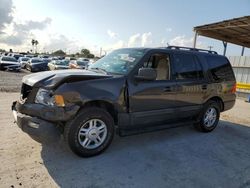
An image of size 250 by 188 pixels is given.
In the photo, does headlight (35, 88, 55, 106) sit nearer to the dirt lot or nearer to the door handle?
the dirt lot

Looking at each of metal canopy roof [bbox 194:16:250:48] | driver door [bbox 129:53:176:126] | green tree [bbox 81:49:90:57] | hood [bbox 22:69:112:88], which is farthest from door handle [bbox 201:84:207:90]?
green tree [bbox 81:49:90:57]

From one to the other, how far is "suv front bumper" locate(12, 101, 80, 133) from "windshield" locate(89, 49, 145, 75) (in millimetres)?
1231

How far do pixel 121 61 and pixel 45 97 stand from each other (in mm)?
1712

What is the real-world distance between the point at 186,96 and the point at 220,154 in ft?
4.57

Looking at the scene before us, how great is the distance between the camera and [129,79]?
4398mm

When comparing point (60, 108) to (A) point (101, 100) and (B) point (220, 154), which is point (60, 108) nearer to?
(A) point (101, 100)

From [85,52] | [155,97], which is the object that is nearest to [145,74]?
[155,97]

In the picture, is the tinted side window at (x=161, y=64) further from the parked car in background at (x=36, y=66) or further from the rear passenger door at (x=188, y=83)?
the parked car in background at (x=36, y=66)

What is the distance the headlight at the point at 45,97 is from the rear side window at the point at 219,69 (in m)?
3.97

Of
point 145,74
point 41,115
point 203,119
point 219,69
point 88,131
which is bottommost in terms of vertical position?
point 203,119

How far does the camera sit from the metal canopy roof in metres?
14.1

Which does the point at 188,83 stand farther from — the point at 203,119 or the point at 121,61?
the point at 121,61

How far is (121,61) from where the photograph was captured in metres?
4.86

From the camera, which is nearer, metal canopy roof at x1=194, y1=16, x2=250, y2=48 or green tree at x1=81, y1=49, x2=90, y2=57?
metal canopy roof at x1=194, y1=16, x2=250, y2=48
